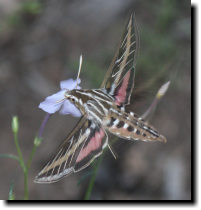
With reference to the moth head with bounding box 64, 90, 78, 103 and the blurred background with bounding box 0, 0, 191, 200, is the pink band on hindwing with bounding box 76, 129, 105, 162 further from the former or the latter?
the blurred background with bounding box 0, 0, 191, 200

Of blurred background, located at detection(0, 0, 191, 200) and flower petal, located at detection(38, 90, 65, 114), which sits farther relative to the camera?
blurred background, located at detection(0, 0, 191, 200)

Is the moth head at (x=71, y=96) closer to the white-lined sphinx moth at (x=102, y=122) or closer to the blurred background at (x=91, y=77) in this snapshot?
the white-lined sphinx moth at (x=102, y=122)

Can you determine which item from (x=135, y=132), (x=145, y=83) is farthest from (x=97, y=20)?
(x=135, y=132)

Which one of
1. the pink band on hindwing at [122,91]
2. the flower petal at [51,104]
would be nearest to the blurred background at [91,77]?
the pink band on hindwing at [122,91]

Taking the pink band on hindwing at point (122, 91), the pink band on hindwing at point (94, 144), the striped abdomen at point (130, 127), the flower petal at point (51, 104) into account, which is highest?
the pink band on hindwing at point (122, 91)

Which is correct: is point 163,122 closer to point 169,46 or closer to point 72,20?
point 169,46

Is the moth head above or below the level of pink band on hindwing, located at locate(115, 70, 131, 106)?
below

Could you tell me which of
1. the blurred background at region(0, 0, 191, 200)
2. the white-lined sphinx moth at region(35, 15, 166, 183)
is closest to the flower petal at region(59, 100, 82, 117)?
the white-lined sphinx moth at region(35, 15, 166, 183)
